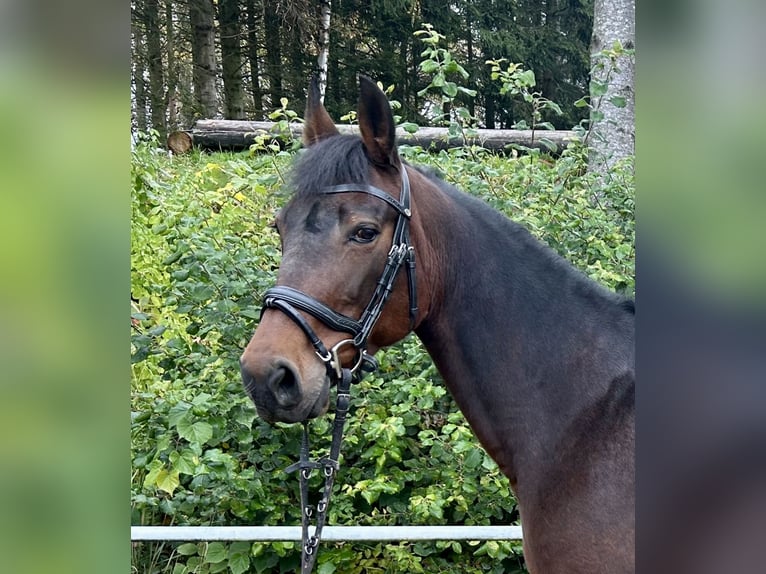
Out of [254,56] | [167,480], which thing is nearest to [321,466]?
[167,480]

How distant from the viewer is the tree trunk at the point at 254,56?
818 cm

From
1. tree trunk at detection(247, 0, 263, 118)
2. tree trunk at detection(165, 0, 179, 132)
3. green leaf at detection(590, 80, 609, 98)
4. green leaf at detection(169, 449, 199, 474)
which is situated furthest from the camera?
tree trunk at detection(247, 0, 263, 118)

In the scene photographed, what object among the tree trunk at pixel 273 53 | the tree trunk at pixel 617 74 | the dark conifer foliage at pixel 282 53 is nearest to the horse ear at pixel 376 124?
the tree trunk at pixel 617 74

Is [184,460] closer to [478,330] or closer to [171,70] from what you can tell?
[478,330]

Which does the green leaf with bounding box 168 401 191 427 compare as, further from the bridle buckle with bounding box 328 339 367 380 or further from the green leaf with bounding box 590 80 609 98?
the green leaf with bounding box 590 80 609 98

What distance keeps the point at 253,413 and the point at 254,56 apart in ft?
21.0

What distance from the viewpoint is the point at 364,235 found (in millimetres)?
1754

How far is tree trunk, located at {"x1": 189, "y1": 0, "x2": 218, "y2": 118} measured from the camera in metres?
7.91

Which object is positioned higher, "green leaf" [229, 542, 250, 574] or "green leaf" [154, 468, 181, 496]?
"green leaf" [154, 468, 181, 496]

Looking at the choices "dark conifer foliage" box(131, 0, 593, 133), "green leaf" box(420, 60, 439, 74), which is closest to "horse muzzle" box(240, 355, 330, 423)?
"green leaf" box(420, 60, 439, 74)
